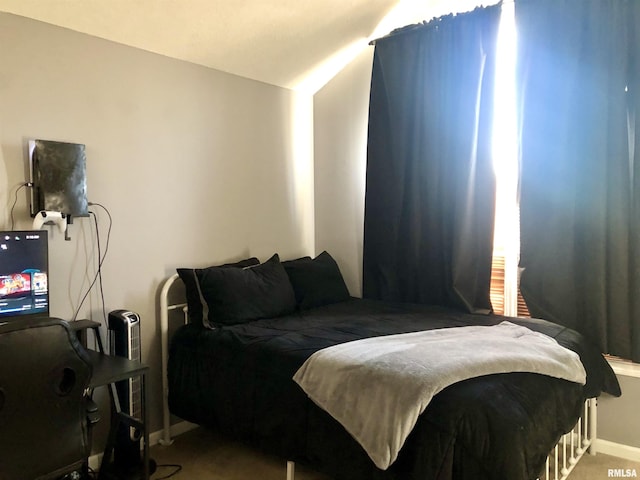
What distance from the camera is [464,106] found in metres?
3.07

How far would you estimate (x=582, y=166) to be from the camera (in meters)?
2.67

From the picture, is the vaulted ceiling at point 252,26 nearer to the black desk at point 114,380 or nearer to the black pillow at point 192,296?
the black pillow at point 192,296

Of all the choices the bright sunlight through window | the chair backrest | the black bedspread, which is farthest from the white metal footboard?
the chair backrest

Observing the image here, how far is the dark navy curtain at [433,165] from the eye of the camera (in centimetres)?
303

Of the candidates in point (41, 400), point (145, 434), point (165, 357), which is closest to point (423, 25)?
point (165, 357)

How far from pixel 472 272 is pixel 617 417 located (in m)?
1.03

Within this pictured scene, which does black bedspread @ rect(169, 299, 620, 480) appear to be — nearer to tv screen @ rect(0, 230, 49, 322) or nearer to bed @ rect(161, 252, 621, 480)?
bed @ rect(161, 252, 621, 480)

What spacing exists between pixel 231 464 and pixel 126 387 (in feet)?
2.14

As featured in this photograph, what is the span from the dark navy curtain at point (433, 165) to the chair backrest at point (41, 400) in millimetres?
2044

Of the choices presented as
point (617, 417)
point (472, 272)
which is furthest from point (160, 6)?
point (617, 417)

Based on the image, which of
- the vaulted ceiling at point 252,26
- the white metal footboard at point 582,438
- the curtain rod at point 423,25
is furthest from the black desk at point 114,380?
the curtain rod at point 423,25

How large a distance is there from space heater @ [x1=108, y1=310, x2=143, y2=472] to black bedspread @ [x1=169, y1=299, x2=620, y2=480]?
0.28 metres

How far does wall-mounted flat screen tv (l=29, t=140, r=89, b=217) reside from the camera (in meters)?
2.33

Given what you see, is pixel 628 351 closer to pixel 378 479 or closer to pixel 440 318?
pixel 440 318
